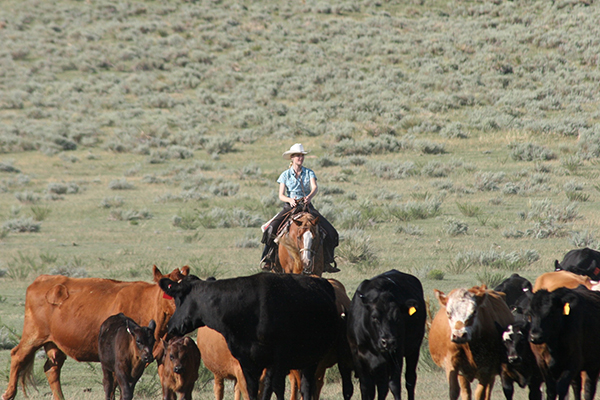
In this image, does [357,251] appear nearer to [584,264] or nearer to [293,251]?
[293,251]

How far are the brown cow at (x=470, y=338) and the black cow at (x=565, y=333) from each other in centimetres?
47

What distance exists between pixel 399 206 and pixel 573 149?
11159mm

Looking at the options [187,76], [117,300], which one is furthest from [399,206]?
[187,76]

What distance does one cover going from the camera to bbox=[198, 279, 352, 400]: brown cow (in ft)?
24.1

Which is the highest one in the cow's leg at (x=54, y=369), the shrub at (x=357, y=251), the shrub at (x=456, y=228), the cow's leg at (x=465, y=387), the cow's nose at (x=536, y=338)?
the cow's nose at (x=536, y=338)

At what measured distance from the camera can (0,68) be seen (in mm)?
47812

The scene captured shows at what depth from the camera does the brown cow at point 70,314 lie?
7.87m

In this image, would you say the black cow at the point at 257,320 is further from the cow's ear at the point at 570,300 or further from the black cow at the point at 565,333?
the cow's ear at the point at 570,300

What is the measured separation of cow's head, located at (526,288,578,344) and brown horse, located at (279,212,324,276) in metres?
4.16

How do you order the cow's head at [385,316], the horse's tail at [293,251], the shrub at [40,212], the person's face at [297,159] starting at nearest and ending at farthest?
the cow's head at [385,316] < the horse's tail at [293,251] < the person's face at [297,159] < the shrub at [40,212]

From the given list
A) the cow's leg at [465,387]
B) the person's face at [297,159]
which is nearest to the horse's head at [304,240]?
the person's face at [297,159]

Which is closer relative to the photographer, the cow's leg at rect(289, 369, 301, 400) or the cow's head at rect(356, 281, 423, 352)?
the cow's head at rect(356, 281, 423, 352)

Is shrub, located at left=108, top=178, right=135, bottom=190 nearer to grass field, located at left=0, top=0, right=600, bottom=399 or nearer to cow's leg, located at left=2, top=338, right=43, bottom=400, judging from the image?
grass field, located at left=0, top=0, right=600, bottom=399

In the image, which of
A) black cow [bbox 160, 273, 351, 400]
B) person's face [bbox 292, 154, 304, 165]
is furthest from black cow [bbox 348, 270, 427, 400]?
person's face [bbox 292, 154, 304, 165]
